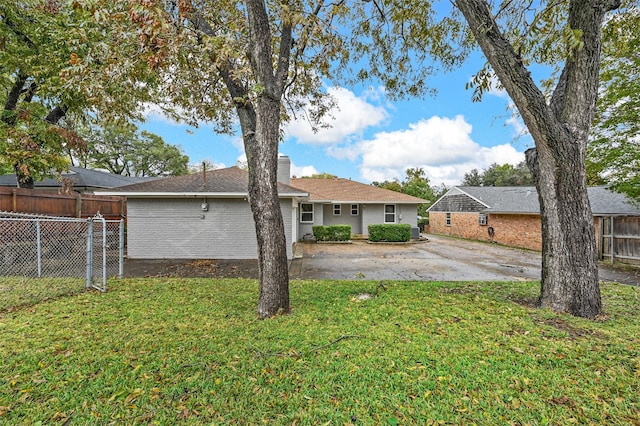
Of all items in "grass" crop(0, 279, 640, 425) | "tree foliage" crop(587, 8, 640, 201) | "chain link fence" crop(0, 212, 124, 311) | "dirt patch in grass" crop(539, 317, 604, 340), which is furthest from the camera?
"tree foliage" crop(587, 8, 640, 201)

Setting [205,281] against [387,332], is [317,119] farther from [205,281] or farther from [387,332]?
[387,332]

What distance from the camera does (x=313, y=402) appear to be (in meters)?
2.48

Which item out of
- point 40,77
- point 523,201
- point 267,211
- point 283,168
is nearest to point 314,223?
point 283,168

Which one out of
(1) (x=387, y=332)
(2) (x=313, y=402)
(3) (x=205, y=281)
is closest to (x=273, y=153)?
(1) (x=387, y=332)

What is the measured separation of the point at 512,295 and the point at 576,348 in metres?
2.43

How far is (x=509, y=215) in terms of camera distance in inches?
657

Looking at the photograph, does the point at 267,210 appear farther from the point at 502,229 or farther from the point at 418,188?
the point at 418,188

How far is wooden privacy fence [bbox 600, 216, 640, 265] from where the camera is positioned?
10094 mm

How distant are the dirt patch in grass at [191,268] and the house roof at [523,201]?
12.8 m

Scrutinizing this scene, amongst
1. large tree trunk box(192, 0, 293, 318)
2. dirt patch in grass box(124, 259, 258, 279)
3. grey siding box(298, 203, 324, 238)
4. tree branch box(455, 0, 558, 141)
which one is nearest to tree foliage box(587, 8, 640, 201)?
tree branch box(455, 0, 558, 141)

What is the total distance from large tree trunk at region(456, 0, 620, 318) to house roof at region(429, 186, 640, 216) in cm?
872

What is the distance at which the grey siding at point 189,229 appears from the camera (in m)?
10.5

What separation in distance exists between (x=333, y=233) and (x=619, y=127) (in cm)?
1162

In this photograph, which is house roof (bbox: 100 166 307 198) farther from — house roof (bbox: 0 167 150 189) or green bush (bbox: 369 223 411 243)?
green bush (bbox: 369 223 411 243)
